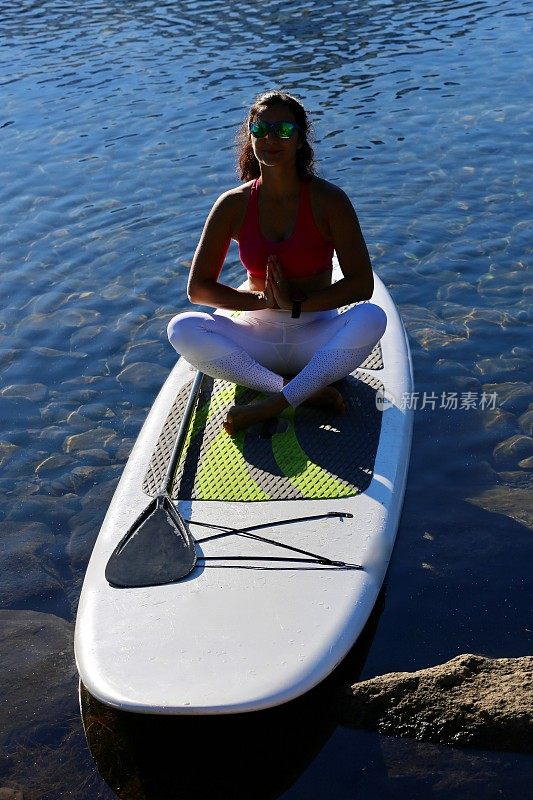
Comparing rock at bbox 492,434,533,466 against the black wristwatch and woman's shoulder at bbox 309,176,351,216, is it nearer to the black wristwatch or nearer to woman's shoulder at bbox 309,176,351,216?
the black wristwatch

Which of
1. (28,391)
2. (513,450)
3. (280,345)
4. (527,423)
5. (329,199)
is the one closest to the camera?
(329,199)

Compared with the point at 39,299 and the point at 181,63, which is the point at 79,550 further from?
the point at 181,63

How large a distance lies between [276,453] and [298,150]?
150 centimetres

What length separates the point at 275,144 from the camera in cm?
489

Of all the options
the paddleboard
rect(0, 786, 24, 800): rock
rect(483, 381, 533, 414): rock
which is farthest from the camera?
rect(483, 381, 533, 414): rock

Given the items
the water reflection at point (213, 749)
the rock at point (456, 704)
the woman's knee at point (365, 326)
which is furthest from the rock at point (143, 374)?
the rock at point (456, 704)

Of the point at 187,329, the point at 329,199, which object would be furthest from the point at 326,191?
the point at 187,329

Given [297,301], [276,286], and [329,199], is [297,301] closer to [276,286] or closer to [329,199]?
[276,286]

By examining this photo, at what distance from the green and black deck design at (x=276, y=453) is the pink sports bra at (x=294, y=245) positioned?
68cm

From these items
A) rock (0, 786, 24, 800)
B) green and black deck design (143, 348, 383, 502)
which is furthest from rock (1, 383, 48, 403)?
rock (0, 786, 24, 800)

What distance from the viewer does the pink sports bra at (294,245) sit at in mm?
5066

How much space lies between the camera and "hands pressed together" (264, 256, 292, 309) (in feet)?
16.6

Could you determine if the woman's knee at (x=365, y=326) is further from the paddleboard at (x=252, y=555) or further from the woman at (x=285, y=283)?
the paddleboard at (x=252, y=555)

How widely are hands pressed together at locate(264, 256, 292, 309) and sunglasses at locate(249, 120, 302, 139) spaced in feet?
1.92
